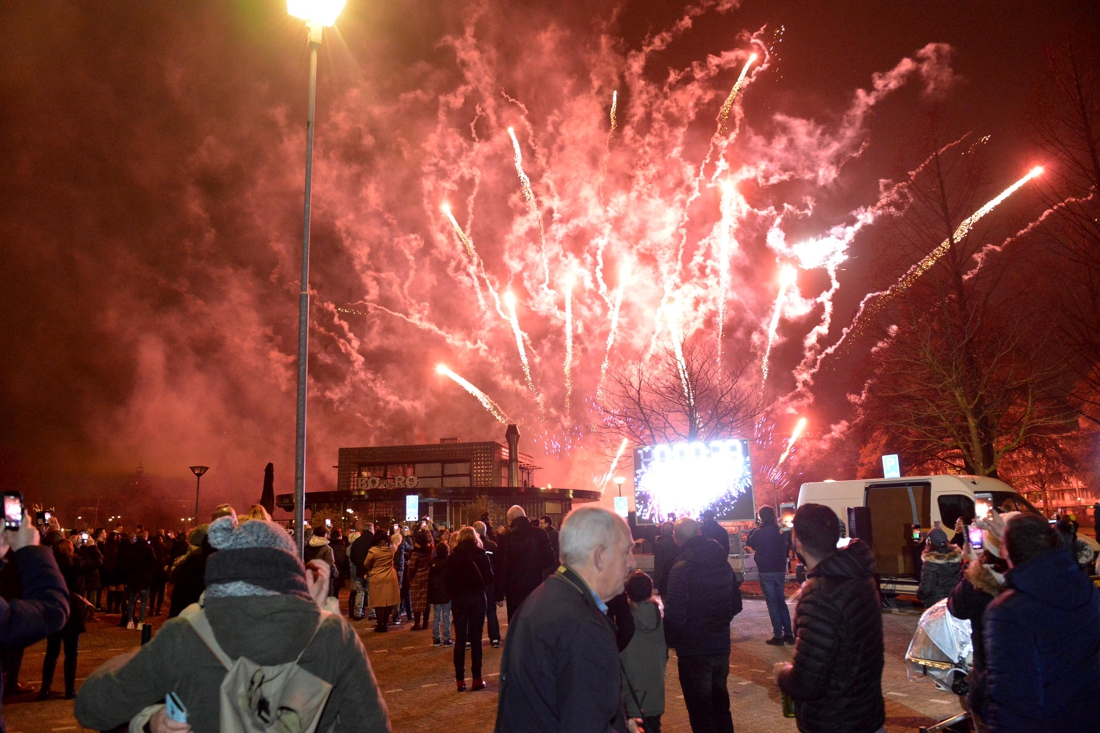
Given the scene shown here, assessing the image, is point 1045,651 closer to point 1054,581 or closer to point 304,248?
point 1054,581

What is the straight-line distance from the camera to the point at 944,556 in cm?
674

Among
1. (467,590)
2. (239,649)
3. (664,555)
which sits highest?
(239,649)

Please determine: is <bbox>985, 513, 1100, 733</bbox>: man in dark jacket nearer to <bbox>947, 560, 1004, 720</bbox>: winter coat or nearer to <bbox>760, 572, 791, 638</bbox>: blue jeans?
<bbox>947, 560, 1004, 720</bbox>: winter coat

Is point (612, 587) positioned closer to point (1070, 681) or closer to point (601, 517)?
point (601, 517)

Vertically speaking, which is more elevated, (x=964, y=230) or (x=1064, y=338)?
(x=964, y=230)

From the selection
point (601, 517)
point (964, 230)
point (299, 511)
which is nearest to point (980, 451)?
point (964, 230)

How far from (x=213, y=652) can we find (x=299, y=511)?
27.7 ft

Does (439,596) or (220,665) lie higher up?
(220,665)

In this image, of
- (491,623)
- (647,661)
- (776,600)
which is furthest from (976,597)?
(491,623)

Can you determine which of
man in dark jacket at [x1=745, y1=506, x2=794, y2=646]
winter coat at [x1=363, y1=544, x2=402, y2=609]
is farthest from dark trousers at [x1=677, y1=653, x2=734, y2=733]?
winter coat at [x1=363, y1=544, x2=402, y2=609]

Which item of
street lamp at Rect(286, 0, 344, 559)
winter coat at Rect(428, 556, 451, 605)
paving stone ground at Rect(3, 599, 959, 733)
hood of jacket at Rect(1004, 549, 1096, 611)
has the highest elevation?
street lamp at Rect(286, 0, 344, 559)

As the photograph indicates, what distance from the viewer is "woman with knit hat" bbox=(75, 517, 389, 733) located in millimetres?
2234

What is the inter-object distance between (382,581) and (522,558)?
5.36 metres

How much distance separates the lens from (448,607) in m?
12.4
